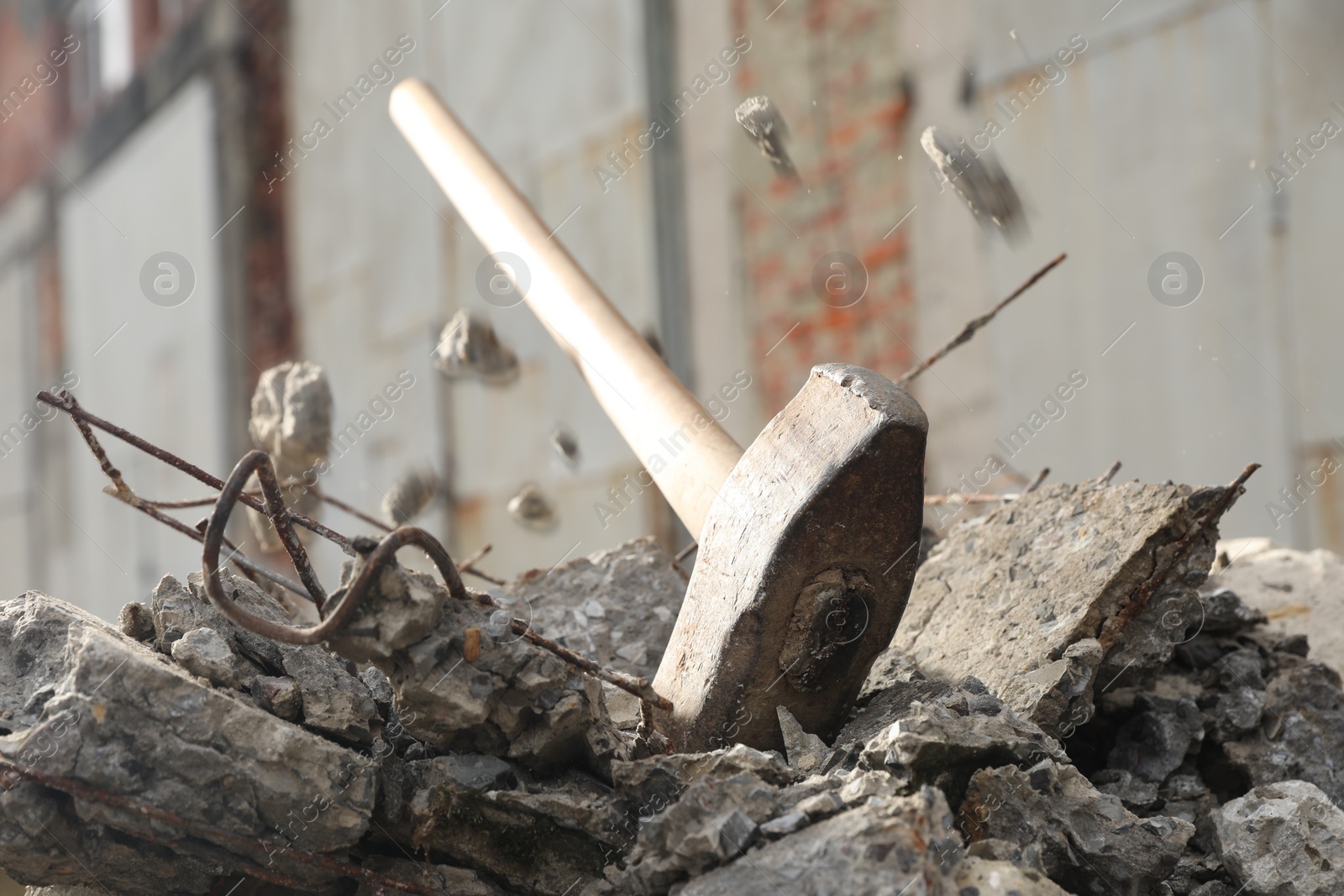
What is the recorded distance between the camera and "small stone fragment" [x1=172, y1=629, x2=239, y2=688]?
131 centimetres

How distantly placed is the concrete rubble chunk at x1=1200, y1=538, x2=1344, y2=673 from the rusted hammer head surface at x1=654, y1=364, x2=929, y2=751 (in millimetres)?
1023

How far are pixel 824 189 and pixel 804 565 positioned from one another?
11.8 feet

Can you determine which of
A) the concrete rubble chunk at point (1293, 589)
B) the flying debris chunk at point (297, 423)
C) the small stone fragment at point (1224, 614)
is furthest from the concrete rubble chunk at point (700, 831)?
the flying debris chunk at point (297, 423)

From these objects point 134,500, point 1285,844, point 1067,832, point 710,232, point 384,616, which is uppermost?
point 710,232

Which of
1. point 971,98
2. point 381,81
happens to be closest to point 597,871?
point 971,98

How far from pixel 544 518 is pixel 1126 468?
6.29ft

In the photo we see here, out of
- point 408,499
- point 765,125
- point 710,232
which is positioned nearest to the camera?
A: point 765,125

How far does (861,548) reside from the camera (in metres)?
1.42

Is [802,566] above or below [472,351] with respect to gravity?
below

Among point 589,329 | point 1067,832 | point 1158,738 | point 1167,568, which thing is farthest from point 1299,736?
point 589,329

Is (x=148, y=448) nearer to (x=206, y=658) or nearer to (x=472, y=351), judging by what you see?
(x=206, y=658)

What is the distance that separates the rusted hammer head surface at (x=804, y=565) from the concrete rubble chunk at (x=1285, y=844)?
1.66ft

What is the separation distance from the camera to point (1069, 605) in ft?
5.50

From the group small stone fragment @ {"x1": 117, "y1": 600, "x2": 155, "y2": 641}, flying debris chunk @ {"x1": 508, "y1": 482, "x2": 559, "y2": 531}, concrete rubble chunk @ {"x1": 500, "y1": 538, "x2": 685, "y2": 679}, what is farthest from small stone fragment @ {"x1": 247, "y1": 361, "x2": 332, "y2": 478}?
small stone fragment @ {"x1": 117, "y1": 600, "x2": 155, "y2": 641}
